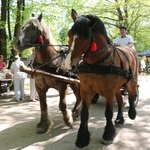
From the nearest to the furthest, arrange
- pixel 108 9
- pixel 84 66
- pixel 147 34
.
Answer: pixel 84 66 → pixel 108 9 → pixel 147 34

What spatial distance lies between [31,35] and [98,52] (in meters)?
1.47

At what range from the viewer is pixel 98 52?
4.09m

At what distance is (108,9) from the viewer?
946 inches

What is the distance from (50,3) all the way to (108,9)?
1166 centimetres

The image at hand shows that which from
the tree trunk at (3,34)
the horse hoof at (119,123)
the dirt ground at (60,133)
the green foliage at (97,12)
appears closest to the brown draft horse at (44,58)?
the dirt ground at (60,133)

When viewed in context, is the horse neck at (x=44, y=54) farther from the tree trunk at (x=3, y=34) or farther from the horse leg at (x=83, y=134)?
the tree trunk at (x=3, y=34)

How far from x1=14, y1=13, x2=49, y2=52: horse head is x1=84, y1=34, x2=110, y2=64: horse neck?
1.27 m

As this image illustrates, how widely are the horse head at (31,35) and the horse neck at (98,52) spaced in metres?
1.27

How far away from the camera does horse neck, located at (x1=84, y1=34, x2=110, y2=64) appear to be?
409cm

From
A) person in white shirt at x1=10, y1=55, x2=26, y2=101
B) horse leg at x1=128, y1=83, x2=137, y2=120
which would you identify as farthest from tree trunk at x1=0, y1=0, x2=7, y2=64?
horse leg at x1=128, y1=83, x2=137, y2=120

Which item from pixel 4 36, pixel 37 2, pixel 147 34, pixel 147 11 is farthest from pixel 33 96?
pixel 147 34

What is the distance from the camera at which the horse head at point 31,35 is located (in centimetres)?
470

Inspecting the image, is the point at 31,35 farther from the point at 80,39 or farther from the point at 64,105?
the point at 64,105

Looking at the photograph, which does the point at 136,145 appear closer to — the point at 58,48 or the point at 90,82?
the point at 90,82
